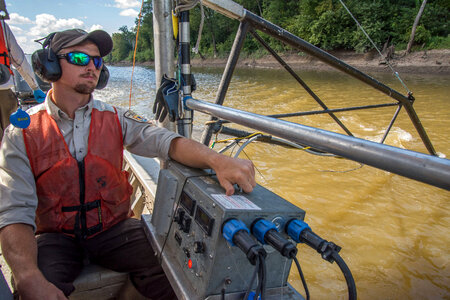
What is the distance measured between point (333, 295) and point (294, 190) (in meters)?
1.72

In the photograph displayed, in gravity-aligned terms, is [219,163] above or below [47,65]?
below

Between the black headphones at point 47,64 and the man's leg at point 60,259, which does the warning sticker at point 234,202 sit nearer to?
the man's leg at point 60,259

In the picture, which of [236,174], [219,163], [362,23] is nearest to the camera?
[236,174]

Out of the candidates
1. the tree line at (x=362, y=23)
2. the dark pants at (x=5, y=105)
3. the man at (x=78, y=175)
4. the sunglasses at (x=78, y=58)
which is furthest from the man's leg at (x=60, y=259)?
the tree line at (x=362, y=23)

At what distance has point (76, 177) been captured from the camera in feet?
5.11

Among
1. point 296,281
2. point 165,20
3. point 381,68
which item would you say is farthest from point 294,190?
point 381,68

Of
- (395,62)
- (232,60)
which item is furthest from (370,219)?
(395,62)

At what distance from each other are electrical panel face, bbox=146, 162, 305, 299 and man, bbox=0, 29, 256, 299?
0.21 meters

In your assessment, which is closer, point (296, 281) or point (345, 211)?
point (296, 281)

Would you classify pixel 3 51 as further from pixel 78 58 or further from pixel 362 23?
pixel 362 23

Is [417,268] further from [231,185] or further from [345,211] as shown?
[231,185]

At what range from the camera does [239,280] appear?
1019 millimetres

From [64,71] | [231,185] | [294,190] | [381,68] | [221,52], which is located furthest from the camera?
[221,52]

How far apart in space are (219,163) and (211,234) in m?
0.39
